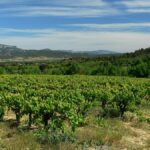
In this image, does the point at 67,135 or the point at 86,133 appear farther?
the point at 86,133

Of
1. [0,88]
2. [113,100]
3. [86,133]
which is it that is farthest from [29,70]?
[86,133]

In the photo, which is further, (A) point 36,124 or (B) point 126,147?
(A) point 36,124

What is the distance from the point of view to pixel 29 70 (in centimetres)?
8800

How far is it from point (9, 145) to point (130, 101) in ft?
25.9

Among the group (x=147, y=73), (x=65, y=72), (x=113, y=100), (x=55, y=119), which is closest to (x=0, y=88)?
(x=113, y=100)

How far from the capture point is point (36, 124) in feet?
42.1

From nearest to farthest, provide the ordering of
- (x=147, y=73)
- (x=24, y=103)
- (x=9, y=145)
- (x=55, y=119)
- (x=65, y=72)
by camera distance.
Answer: (x=9, y=145) → (x=55, y=119) → (x=24, y=103) → (x=147, y=73) → (x=65, y=72)

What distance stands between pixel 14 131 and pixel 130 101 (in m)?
5.85

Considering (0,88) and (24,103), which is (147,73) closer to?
(0,88)

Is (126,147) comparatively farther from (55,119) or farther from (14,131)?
(14,131)

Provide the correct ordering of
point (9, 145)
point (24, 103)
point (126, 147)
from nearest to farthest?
point (9, 145)
point (126, 147)
point (24, 103)

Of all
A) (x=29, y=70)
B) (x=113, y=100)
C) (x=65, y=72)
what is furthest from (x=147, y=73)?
(x=113, y=100)

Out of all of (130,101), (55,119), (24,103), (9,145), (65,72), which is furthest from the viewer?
(65,72)

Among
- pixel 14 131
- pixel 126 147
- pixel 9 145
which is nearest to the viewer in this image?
pixel 9 145
